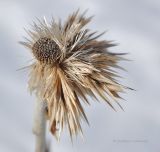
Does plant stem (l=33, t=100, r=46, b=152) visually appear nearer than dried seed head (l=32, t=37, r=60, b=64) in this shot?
No

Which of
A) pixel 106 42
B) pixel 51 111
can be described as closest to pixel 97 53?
pixel 106 42

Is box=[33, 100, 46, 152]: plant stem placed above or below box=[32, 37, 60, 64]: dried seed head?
below

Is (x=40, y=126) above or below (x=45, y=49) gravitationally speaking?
below

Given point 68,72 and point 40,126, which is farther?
point 40,126

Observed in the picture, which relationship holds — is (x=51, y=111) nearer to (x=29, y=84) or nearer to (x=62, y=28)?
(x=29, y=84)
